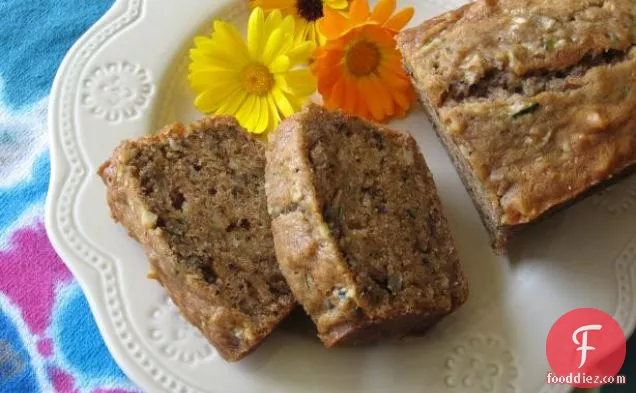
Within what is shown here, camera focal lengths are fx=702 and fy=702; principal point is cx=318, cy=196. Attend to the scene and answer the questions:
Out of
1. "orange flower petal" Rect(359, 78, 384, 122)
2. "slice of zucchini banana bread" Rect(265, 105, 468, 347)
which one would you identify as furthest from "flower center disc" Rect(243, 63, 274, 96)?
"slice of zucchini banana bread" Rect(265, 105, 468, 347)

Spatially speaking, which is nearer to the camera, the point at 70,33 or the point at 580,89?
the point at 580,89

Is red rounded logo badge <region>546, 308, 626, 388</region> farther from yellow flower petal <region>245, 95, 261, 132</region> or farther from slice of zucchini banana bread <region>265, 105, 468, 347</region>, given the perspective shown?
yellow flower petal <region>245, 95, 261, 132</region>

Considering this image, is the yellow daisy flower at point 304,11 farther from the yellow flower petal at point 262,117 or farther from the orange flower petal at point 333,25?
the yellow flower petal at point 262,117

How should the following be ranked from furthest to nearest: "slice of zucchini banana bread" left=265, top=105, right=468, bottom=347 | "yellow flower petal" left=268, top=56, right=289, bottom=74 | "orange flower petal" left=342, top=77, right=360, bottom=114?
"orange flower petal" left=342, top=77, right=360, bottom=114 < "yellow flower petal" left=268, top=56, right=289, bottom=74 < "slice of zucchini banana bread" left=265, top=105, right=468, bottom=347

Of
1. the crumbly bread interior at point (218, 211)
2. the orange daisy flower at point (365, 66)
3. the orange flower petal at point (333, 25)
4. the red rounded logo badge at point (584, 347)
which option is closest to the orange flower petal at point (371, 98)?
the orange daisy flower at point (365, 66)

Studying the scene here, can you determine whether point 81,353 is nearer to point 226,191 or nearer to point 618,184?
point 226,191

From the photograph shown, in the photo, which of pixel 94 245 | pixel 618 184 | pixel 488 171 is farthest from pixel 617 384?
pixel 94 245
